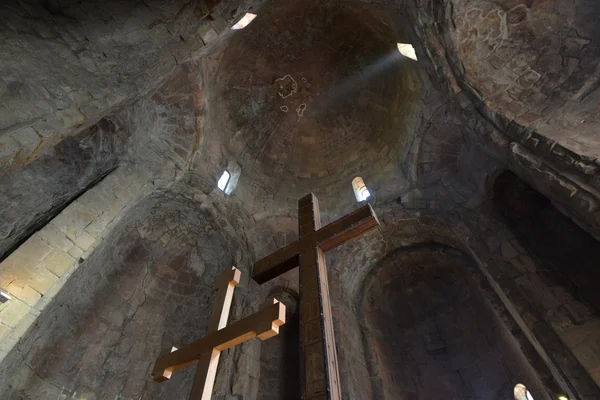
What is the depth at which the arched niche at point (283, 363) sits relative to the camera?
5738 mm

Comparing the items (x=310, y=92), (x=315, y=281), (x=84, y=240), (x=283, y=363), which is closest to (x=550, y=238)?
(x=315, y=281)

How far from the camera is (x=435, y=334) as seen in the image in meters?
7.02

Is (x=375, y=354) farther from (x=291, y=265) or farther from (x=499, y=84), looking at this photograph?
(x=499, y=84)

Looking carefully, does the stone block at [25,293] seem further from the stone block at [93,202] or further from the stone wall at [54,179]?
the stone block at [93,202]

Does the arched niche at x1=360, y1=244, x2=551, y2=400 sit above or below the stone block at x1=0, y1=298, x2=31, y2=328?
above

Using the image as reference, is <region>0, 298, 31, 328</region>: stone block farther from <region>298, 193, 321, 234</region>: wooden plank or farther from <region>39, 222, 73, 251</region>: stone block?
<region>298, 193, 321, 234</region>: wooden plank

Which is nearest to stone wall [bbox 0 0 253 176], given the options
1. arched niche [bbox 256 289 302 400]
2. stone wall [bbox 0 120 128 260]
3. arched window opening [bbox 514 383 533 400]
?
stone wall [bbox 0 120 128 260]

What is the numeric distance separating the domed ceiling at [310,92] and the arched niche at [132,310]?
3029 millimetres

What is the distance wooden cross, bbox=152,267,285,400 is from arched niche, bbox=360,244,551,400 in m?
4.84

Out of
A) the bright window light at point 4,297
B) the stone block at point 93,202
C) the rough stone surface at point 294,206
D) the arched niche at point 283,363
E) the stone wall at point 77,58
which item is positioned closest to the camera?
the stone wall at point 77,58

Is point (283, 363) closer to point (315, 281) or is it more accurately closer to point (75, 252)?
point (75, 252)

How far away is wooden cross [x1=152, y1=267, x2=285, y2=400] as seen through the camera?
2.20m

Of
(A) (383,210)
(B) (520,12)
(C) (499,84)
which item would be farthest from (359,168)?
(B) (520,12)

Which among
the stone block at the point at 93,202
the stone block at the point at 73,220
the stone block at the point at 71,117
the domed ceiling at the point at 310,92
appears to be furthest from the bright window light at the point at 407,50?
the stone block at the point at 73,220
